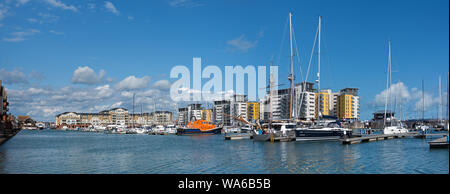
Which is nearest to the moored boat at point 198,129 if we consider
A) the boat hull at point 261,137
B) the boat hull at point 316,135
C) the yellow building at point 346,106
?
the boat hull at point 261,137

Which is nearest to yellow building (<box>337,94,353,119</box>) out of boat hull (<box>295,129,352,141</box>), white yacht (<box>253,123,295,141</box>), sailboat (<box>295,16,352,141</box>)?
sailboat (<box>295,16,352,141</box>)

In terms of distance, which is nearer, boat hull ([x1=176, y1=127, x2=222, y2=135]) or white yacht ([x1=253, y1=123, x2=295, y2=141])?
white yacht ([x1=253, y1=123, x2=295, y2=141])

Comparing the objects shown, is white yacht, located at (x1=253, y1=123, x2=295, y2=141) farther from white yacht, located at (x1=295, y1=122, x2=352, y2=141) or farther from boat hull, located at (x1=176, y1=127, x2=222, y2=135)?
boat hull, located at (x1=176, y1=127, x2=222, y2=135)

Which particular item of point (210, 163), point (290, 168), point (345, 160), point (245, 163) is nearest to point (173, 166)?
point (210, 163)

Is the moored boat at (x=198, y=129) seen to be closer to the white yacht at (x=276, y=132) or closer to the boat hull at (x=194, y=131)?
the boat hull at (x=194, y=131)

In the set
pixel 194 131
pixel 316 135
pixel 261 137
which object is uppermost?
pixel 316 135

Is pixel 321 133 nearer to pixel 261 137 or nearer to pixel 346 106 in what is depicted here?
pixel 261 137

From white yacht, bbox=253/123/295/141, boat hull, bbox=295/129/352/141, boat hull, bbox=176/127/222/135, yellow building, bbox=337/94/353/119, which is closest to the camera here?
boat hull, bbox=295/129/352/141

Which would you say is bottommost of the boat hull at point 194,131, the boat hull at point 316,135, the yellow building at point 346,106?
the boat hull at point 194,131

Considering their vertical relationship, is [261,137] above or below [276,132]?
below

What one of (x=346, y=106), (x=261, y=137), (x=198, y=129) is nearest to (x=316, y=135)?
(x=261, y=137)
